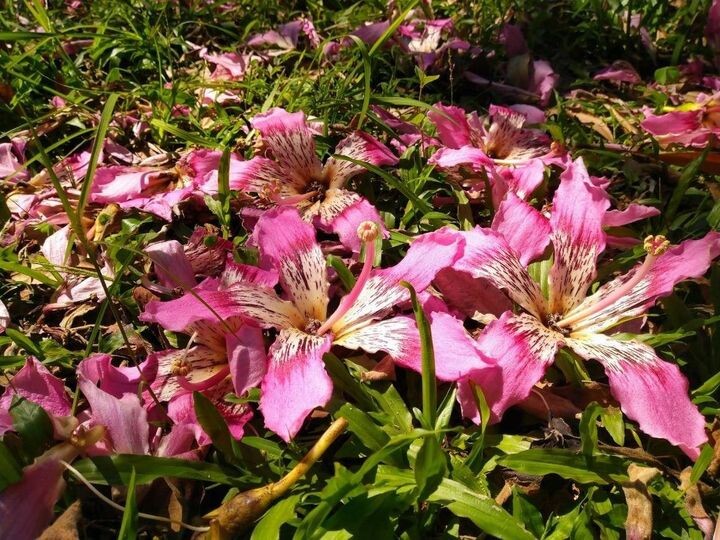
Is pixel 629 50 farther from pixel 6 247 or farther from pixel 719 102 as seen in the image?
pixel 6 247

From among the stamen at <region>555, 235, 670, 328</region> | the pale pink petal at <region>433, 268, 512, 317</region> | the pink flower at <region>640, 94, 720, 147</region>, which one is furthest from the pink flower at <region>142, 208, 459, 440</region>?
the pink flower at <region>640, 94, 720, 147</region>

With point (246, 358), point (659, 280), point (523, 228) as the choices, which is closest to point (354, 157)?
point (523, 228)

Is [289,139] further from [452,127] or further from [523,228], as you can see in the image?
[523,228]

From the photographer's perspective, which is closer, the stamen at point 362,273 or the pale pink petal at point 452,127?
the stamen at point 362,273

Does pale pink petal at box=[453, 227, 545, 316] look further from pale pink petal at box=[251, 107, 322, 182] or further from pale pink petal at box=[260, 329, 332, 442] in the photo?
pale pink petal at box=[251, 107, 322, 182]

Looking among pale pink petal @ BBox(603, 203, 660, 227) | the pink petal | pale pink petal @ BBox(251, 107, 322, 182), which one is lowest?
pale pink petal @ BBox(603, 203, 660, 227)

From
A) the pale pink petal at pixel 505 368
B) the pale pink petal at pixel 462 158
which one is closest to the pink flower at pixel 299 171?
the pale pink petal at pixel 462 158

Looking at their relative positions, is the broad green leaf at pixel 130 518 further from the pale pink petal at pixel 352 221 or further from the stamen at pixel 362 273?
the pale pink petal at pixel 352 221
